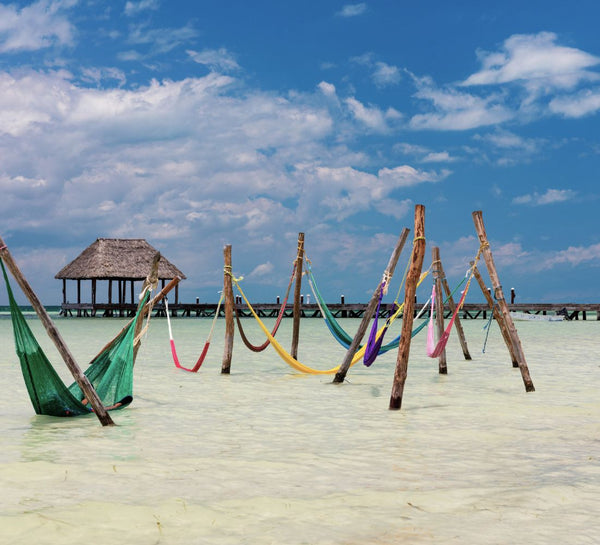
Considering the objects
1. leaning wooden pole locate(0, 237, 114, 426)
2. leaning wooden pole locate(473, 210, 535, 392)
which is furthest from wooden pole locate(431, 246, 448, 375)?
leaning wooden pole locate(0, 237, 114, 426)

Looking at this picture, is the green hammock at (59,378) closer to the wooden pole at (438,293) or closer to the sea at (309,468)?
the sea at (309,468)

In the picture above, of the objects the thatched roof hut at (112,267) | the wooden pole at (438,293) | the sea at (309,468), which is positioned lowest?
the sea at (309,468)

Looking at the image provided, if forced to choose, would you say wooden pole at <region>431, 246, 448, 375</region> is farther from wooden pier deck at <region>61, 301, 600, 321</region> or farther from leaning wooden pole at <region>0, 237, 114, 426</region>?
wooden pier deck at <region>61, 301, 600, 321</region>

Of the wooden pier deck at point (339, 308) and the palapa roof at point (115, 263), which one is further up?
the palapa roof at point (115, 263)

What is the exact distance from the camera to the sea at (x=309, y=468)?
3033 mm

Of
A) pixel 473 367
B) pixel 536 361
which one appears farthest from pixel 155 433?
pixel 536 361

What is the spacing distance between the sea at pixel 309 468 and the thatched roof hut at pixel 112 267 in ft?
87.3

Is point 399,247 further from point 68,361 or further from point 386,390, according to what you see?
point 68,361

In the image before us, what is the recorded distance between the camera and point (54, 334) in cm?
524

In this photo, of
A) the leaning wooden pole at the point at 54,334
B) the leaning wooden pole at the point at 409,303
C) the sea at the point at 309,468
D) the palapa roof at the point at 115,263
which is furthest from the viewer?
the palapa roof at the point at 115,263

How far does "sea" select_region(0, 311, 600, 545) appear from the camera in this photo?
3033 millimetres

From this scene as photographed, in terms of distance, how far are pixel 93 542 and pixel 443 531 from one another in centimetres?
144

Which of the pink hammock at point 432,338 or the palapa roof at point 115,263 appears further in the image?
the palapa roof at point 115,263

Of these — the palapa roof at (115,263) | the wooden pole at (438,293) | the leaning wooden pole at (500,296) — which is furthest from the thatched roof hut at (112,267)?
the leaning wooden pole at (500,296)
